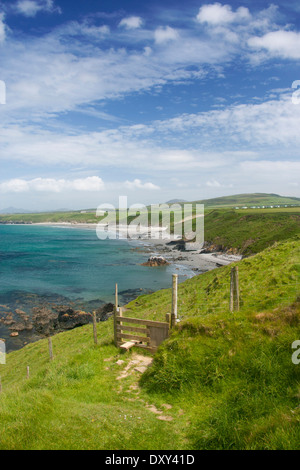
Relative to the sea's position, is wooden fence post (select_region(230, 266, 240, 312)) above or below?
above

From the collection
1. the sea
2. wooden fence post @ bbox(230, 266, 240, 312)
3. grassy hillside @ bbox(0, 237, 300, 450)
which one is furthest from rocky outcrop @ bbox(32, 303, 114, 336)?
wooden fence post @ bbox(230, 266, 240, 312)

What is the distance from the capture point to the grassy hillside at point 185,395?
7141 mm

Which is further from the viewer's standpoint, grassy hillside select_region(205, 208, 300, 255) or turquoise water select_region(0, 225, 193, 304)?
grassy hillside select_region(205, 208, 300, 255)


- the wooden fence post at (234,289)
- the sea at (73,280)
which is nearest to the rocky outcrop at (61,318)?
the sea at (73,280)

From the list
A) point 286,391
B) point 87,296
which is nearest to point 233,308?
point 286,391

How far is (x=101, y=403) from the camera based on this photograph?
959 cm

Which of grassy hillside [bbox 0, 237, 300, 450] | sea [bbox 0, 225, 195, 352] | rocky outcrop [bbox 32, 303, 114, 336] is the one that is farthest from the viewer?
sea [bbox 0, 225, 195, 352]

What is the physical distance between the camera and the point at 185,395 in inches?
376

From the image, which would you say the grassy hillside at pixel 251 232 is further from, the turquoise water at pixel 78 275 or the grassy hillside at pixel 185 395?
the grassy hillside at pixel 185 395

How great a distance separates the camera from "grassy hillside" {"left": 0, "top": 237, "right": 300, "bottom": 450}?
7141 millimetres

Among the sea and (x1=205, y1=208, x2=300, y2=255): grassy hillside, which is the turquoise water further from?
(x1=205, y1=208, x2=300, y2=255): grassy hillside

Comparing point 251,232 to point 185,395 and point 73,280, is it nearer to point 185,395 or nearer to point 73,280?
point 73,280
